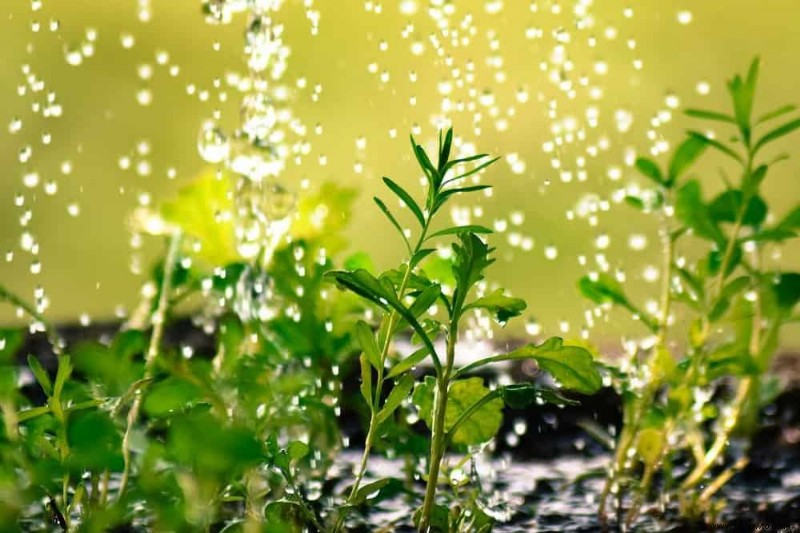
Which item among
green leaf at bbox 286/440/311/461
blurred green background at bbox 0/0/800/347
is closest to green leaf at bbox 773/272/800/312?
green leaf at bbox 286/440/311/461

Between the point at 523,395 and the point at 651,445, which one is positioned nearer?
the point at 523,395

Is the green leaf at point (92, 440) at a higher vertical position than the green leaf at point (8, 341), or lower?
lower

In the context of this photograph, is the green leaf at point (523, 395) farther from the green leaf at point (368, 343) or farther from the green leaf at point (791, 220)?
the green leaf at point (791, 220)

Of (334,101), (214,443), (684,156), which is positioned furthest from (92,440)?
(334,101)

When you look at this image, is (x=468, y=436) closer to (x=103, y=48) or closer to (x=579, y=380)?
(x=579, y=380)

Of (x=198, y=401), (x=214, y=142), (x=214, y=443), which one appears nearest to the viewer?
(x=214, y=443)

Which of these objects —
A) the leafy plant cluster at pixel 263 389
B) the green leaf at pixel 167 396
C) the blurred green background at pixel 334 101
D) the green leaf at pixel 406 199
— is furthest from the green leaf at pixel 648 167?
the blurred green background at pixel 334 101

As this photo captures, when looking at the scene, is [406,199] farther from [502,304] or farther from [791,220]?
[791,220]
